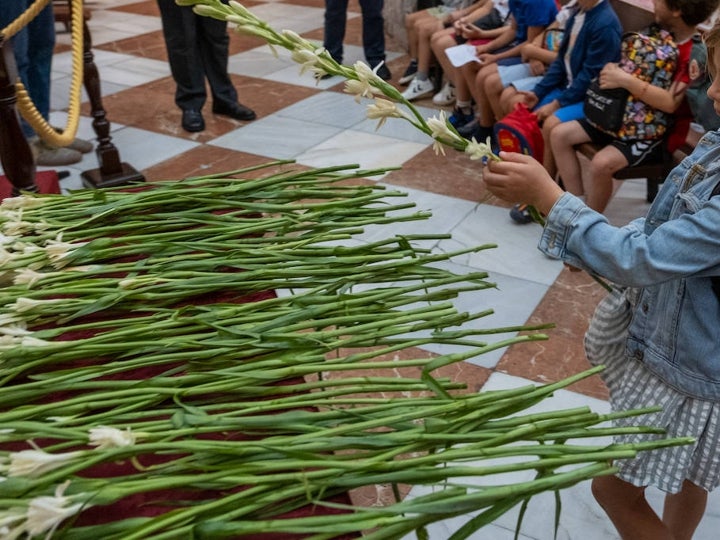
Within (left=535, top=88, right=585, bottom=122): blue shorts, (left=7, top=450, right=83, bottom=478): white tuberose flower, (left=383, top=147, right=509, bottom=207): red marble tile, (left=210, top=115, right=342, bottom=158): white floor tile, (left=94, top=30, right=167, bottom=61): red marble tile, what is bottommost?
(left=94, top=30, right=167, bottom=61): red marble tile

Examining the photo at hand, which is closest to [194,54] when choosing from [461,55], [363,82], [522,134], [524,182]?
[461,55]

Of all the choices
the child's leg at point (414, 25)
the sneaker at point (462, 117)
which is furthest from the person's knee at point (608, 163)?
the child's leg at point (414, 25)

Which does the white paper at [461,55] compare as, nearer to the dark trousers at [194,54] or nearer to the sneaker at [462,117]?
the sneaker at [462,117]

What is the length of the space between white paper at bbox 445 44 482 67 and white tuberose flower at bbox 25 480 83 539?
3847 millimetres

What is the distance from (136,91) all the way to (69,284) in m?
4.54

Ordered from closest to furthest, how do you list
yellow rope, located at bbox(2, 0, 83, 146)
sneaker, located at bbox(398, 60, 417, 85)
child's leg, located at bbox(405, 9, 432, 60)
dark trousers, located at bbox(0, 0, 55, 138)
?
1. yellow rope, located at bbox(2, 0, 83, 146)
2. dark trousers, located at bbox(0, 0, 55, 138)
3. child's leg, located at bbox(405, 9, 432, 60)
4. sneaker, located at bbox(398, 60, 417, 85)

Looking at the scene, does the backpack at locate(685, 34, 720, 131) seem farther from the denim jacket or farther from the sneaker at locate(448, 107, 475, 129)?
the sneaker at locate(448, 107, 475, 129)

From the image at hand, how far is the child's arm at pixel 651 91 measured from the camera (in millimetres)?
2941

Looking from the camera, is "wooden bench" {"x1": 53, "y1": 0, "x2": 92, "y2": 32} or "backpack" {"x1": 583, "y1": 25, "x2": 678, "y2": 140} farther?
"wooden bench" {"x1": 53, "y1": 0, "x2": 92, "y2": 32}

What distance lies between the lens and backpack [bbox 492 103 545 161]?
11.5 feet

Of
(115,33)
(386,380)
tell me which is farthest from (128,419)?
(115,33)

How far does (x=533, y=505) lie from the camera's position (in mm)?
2020

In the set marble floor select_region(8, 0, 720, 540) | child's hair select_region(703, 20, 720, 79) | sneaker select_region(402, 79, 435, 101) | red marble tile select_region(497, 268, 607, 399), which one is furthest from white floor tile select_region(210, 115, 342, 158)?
child's hair select_region(703, 20, 720, 79)

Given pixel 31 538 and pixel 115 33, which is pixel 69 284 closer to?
pixel 31 538
